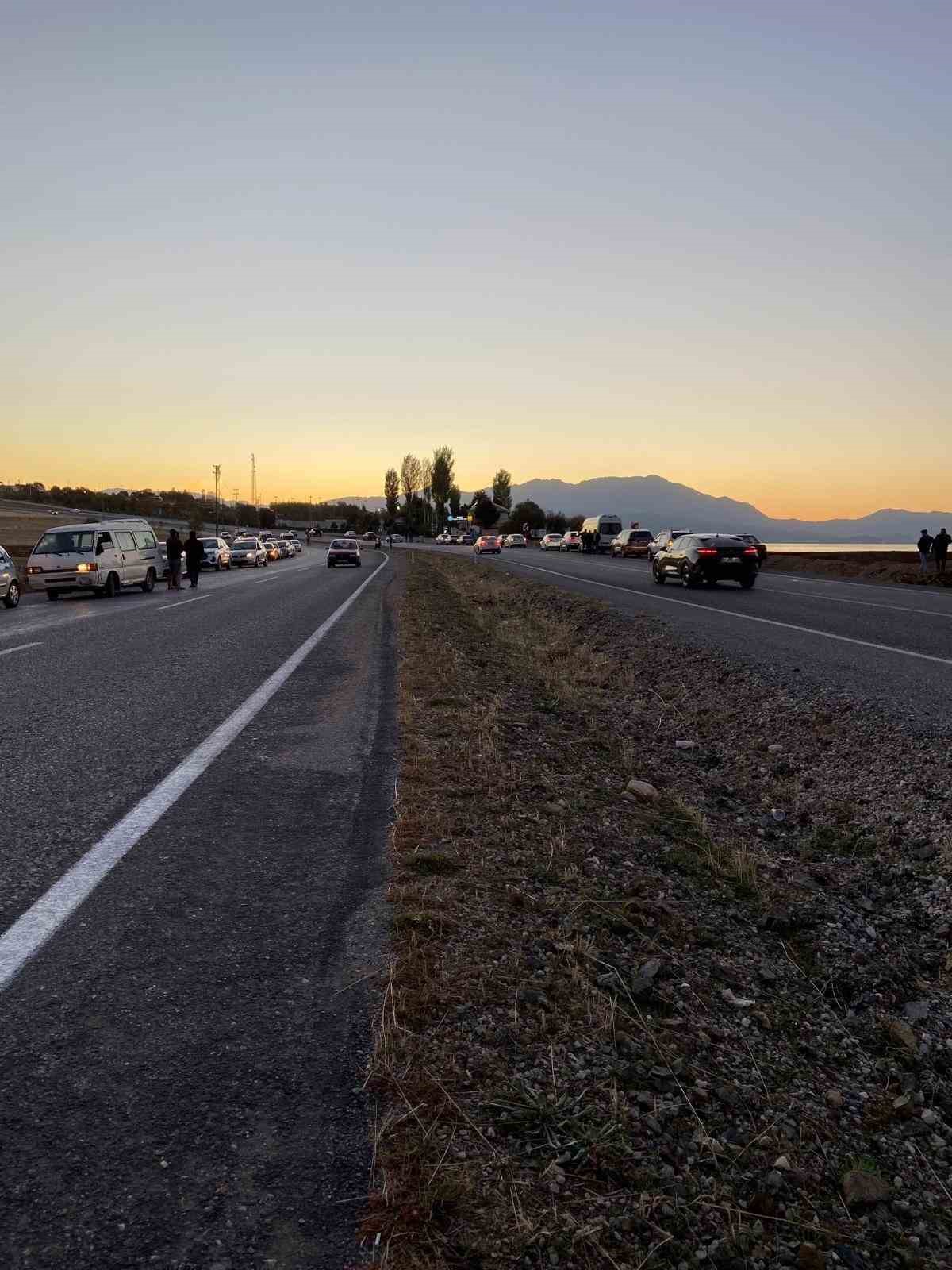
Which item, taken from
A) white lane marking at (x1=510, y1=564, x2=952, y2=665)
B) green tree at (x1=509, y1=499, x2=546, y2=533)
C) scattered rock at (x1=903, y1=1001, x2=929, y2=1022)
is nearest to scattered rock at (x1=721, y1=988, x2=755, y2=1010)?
scattered rock at (x1=903, y1=1001, x2=929, y2=1022)

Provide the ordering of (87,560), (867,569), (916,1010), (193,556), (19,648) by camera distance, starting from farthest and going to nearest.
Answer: (867,569) < (193,556) < (87,560) < (19,648) < (916,1010)

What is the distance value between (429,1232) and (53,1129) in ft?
3.56

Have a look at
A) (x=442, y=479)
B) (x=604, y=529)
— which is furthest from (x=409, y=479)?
(x=604, y=529)

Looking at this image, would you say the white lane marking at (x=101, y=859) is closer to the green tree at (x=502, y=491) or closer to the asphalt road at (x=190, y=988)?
the asphalt road at (x=190, y=988)

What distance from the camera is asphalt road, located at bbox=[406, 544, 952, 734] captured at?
373 inches

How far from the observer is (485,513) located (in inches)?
7180

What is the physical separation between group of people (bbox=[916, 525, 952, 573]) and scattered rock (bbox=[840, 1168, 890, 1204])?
35.2 metres

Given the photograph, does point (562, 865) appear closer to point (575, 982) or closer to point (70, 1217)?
point (575, 982)

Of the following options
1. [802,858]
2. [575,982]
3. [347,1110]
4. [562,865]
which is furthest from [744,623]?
[347,1110]

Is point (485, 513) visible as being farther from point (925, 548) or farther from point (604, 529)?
point (925, 548)

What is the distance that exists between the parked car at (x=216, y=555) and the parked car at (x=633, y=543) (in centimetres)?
2542

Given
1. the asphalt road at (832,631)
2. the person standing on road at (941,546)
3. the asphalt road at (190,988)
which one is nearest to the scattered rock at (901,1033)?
the asphalt road at (190,988)

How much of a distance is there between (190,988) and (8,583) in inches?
786

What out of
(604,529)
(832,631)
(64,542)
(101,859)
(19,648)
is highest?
(604,529)
